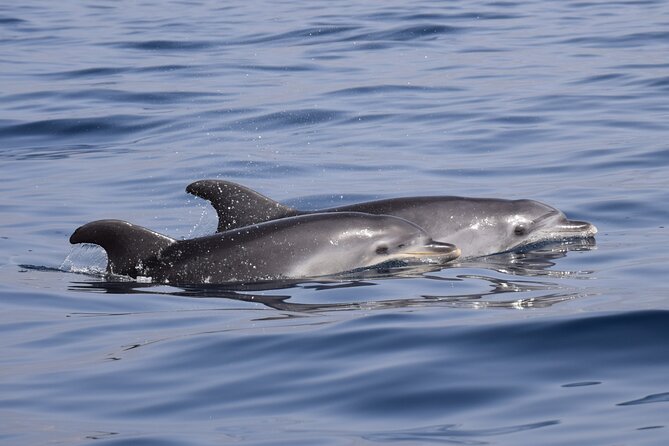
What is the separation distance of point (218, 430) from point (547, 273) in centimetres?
489

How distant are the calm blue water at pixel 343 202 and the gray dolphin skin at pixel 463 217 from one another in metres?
0.25

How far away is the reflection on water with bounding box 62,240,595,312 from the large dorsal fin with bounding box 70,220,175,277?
17 cm

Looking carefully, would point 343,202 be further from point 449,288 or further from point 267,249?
point 449,288

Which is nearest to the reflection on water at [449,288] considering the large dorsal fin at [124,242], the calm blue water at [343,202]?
the calm blue water at [343,202]

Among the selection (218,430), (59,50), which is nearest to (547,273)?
(218,430)

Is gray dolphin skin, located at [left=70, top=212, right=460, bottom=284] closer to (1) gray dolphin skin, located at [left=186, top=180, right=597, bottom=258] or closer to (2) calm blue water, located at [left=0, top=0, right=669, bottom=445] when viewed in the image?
(2) calm blue water, located at [left=0, top=0, right=669, bottom=445]

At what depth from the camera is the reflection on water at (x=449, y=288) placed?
10.1 meters

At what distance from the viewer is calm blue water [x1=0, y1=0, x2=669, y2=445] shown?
738 centimetres

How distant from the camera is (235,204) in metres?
12.5

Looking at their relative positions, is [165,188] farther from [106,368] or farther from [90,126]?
[106,368]

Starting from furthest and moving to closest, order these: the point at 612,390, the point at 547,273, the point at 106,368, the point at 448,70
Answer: the point at 448,70 → the point at 547,273 → the point at 106,368 → the point at 612,390

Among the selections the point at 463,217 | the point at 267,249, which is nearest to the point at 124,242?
the point at 267,249

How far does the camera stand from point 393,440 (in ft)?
22.1

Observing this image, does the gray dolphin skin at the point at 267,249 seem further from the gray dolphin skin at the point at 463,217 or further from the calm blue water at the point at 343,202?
the gray dolphin skin at the point at 463,217
